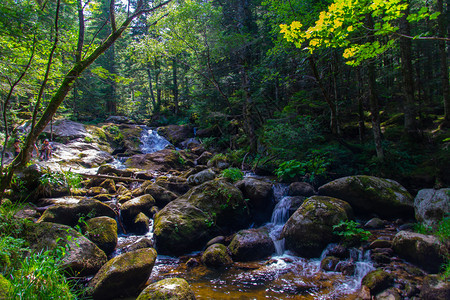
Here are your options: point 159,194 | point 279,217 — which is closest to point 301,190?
point 279,217

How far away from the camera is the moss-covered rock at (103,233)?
6.38 m

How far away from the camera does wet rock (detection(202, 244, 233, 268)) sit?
5.79 meters

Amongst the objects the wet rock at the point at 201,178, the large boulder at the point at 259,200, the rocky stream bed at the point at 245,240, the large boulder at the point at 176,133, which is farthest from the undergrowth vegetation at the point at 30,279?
the large boulder at the point at 176,133

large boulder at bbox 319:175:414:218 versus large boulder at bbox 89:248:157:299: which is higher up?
large boulder at bbox 319:175:414:218

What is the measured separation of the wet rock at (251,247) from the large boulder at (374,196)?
286 centimetres

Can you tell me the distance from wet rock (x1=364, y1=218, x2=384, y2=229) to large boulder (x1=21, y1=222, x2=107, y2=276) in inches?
277

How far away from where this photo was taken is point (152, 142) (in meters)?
22.0

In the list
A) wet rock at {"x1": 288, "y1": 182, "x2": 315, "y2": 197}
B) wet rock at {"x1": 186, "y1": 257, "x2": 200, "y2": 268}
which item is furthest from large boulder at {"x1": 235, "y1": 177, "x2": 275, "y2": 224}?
wet rock at {"x1": 186, "y1": 257, "x2": 200, "y2": 268}

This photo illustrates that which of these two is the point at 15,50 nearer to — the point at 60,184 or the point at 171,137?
the point at 60,184

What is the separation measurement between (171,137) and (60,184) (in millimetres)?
14107

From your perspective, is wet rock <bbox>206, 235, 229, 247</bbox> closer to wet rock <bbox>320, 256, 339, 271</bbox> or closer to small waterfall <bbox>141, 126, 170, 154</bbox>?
wet rock <bbox>320, 256, 339, 271</bbox>

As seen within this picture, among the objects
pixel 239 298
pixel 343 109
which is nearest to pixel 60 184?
pixel 239 298

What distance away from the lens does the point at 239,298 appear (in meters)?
4.47

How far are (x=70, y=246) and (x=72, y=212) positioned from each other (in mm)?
2559
